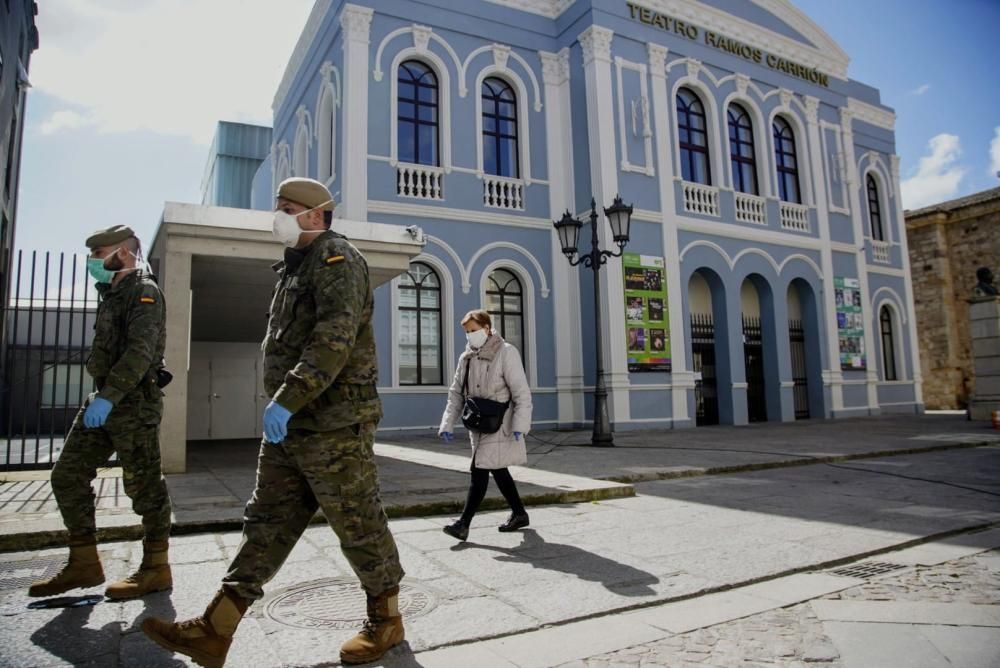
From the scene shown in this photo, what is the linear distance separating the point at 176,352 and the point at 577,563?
18.9ft

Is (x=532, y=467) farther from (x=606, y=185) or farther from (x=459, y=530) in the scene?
Answer: (x=606, y=185)

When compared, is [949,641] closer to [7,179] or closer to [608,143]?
[608,143]

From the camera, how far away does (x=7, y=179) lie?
1711cm

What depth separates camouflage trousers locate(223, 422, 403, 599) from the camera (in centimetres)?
275

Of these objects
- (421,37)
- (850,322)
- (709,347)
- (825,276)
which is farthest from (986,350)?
(421,37)

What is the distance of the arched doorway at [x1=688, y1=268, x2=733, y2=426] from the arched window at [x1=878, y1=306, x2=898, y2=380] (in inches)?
303

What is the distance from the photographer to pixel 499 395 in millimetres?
5258

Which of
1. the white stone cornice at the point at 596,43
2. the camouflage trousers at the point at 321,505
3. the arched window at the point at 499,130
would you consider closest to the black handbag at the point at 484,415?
the camouflage trousers at the point at 321,505

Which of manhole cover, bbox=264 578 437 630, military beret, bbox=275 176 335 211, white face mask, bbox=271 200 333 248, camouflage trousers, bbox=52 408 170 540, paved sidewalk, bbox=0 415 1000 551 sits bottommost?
manhole cover, bbox=264 578 437 630

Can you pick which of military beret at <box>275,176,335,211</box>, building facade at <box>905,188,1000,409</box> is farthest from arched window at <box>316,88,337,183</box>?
building facade at <box>905,188,1000,409</box>

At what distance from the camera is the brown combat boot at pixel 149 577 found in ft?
11.8

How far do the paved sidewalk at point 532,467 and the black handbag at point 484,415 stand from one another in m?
1.31

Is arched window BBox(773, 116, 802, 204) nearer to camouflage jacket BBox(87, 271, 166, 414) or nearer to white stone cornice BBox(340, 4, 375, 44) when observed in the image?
white stone cornice BBox(340, 4, 375, 44)

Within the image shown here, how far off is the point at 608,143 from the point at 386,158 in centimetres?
531
